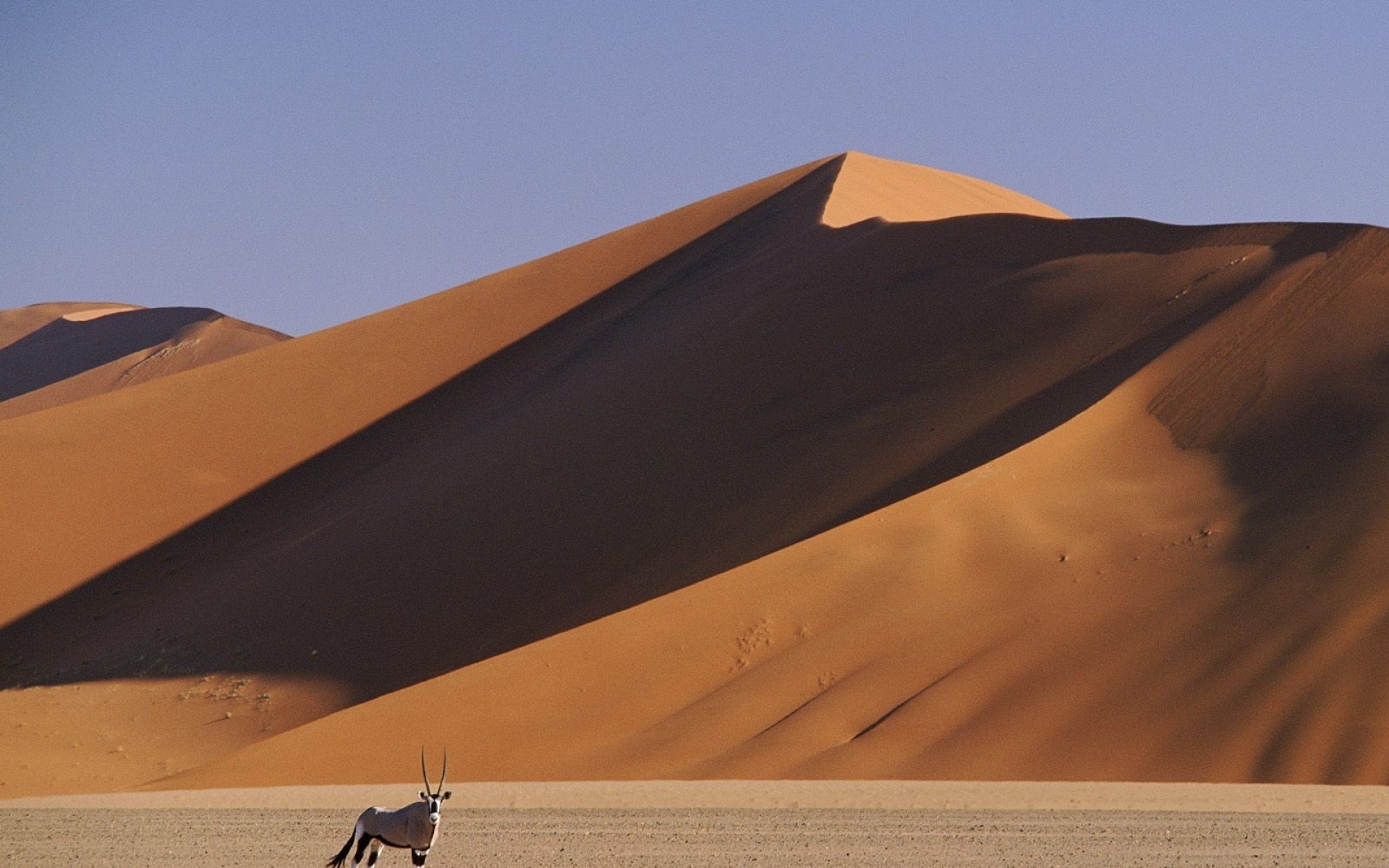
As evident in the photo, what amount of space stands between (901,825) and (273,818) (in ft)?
14.0

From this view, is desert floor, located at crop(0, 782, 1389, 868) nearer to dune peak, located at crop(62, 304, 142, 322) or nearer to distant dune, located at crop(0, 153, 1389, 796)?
distant dune, located at crop(0, 153, 1389, 796)

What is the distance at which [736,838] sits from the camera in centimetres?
1067

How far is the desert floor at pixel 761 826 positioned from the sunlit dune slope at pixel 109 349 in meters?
64.1

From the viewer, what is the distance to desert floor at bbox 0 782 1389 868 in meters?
10.0

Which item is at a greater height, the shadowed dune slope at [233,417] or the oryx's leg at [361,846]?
the shadowed dune slope at [233,417]

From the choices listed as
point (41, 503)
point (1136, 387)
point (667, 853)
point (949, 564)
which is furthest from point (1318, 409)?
point (41, 503)

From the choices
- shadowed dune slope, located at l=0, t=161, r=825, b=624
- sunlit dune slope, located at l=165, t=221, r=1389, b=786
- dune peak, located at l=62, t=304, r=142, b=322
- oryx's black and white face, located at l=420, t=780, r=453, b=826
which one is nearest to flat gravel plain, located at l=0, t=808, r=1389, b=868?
oryx's black and white face, located at l=420, t=780, r=453, b=826

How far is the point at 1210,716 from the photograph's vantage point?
14.0 m

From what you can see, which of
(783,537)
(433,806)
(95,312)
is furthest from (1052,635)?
(95,312)

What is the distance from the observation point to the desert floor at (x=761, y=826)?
10031 mm

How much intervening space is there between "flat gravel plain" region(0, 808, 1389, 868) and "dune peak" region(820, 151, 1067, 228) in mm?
24871

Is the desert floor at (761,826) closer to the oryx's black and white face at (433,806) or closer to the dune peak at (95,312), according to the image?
the oryx's black and white face at (433,806)

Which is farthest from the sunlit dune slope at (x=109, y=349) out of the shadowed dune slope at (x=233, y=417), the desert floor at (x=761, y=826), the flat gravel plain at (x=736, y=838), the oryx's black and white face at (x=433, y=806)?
the oryx's black and white face at (x=433, y=806)

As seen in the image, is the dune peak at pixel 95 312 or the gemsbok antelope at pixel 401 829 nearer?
the gemsbok antelope at pixel 401 829
